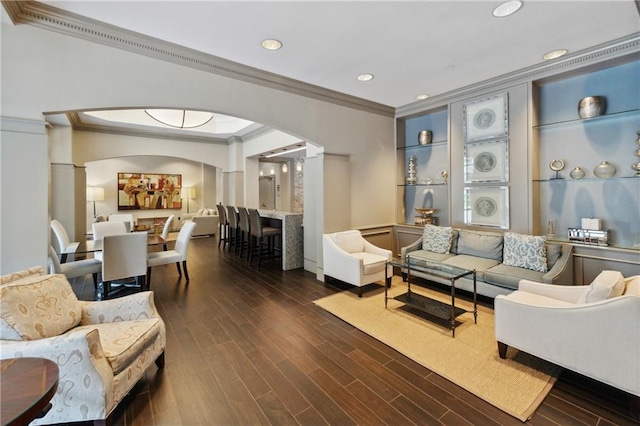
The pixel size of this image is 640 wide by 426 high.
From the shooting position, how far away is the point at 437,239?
4352mm

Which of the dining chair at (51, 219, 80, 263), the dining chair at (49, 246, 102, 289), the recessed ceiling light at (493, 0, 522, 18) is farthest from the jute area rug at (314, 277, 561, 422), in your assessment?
the dining chair at (51, 219, 80, 263)

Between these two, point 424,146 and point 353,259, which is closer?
point 353,259

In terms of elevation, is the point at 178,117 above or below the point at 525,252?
above

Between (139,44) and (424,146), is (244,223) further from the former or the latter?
(424,146)

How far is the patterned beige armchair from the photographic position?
1.51 metres

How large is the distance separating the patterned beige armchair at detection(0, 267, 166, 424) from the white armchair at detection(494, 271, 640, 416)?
2.84 m

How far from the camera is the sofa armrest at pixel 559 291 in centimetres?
245

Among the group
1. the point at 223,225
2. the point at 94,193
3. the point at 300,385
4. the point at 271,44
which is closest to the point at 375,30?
the point at 271,44

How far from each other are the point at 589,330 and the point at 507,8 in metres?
2.64

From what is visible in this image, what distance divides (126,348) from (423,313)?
2.91m

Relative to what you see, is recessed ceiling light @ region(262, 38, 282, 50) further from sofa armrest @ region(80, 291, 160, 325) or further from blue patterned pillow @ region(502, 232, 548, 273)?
blue patterned pillow @ region(502, 232, 548, 273)

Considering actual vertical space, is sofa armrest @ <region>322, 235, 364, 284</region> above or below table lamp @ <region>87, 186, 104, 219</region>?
below

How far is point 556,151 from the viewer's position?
371 centimetres

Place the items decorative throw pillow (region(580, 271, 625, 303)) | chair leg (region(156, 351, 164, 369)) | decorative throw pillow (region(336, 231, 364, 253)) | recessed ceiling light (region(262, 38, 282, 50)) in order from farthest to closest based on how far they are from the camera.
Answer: decorative throw pillow (region(336, 231, 364, 253)) < recessed ceiling light (region(262, 38, 282, 50)) < chair leg (region(156, 351, 164, 369)) < decorative throw pillow (region(580, 271, 625, 303))
